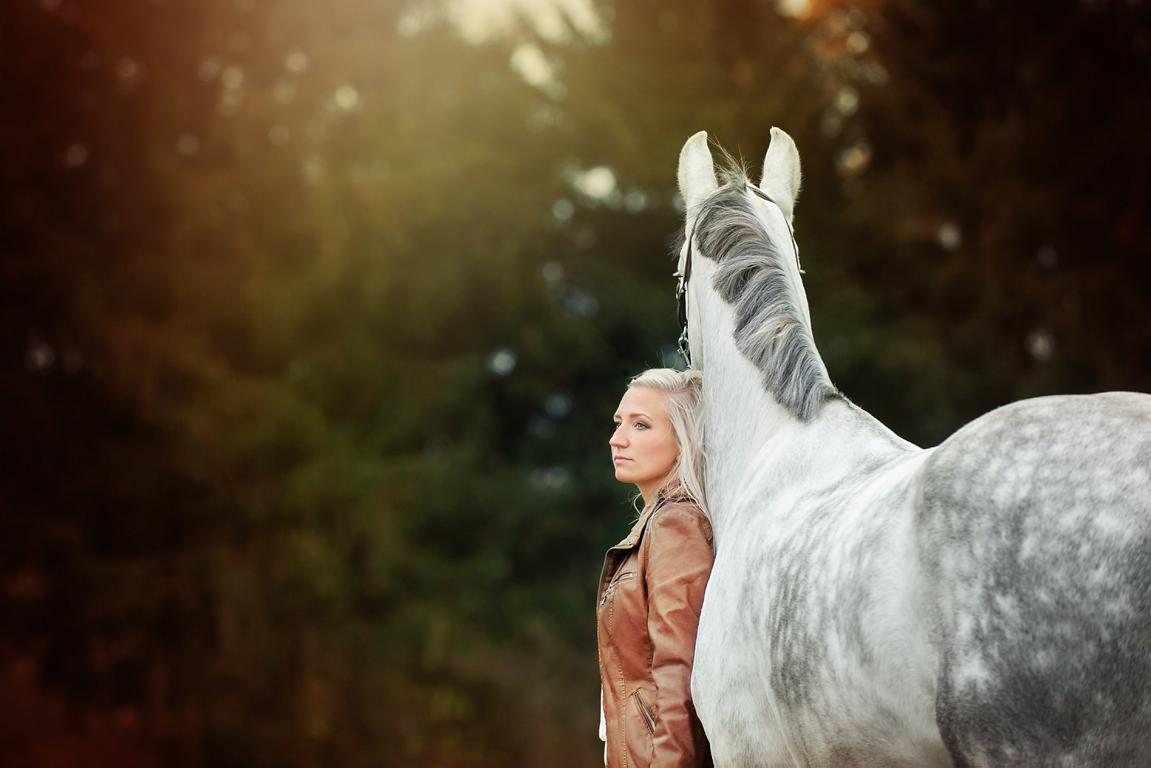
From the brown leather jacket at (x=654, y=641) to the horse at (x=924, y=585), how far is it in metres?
0.12

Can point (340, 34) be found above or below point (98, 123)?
above

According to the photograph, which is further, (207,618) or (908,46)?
(908,46)

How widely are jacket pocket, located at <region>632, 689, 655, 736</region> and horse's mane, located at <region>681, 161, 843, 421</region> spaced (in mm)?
698

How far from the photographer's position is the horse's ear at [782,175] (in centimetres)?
330

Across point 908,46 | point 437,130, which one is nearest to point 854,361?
point 908,46

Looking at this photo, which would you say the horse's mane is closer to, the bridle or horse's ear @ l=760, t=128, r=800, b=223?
the bridle

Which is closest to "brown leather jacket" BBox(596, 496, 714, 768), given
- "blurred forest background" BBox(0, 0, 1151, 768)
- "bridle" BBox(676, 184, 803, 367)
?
"bridle" BBox(676, 184, 803, 367)

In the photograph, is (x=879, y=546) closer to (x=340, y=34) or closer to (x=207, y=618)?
(x=207, y=618)

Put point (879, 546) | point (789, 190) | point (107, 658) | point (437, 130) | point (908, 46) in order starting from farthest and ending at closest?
point (437, 130) → point (908, 46) → point (107, 658) → point (789, 190) → point (879, 546)

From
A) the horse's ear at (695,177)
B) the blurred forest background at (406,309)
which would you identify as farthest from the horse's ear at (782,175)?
the blurred forest background at (406,309)

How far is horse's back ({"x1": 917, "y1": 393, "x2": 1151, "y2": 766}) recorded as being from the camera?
5.68 ft

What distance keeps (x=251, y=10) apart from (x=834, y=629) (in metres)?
13.7

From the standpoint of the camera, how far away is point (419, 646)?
13.6m

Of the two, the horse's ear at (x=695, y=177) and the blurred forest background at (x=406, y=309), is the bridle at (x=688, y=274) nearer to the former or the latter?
the horse's ear at (x=695, y=177)
